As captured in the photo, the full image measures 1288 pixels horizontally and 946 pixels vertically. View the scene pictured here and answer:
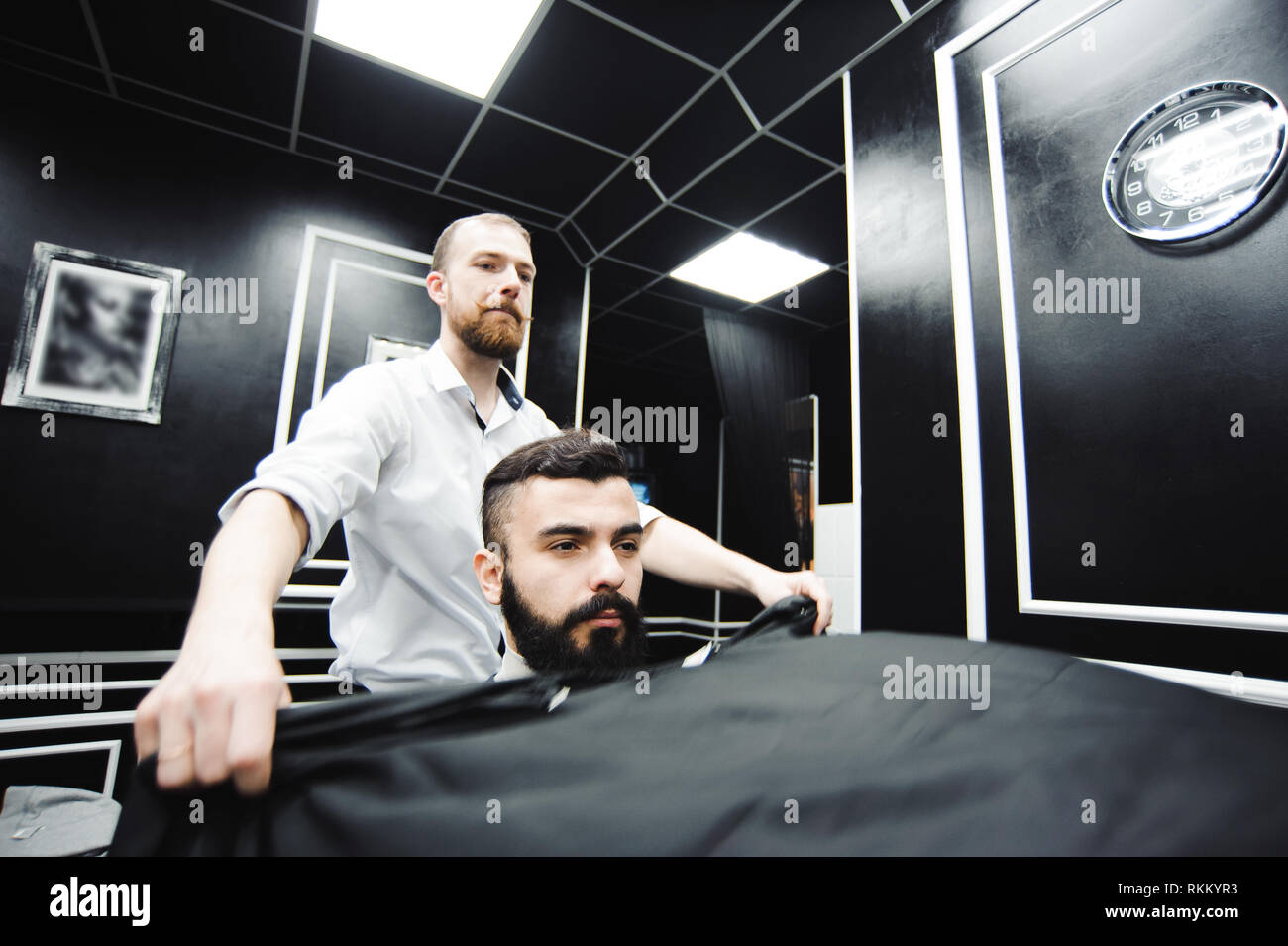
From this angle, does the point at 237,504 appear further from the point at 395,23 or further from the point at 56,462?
the point at 56,462

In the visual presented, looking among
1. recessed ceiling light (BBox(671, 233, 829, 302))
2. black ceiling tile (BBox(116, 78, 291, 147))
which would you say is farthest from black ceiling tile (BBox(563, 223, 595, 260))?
black ceiling tile (BBox(116, 78, 291, 147))

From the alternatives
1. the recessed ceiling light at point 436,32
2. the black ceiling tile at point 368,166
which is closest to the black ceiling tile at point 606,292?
the black ceiling tile at point 368,166

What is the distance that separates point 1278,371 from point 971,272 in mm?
906

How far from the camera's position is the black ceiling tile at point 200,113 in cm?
322

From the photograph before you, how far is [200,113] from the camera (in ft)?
11.0

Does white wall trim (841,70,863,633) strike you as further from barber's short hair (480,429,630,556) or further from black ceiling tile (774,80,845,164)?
barber's short hair (480,429,630,556)

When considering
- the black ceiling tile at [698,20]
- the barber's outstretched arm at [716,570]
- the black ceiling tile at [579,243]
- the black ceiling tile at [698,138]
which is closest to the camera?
the barber's outstretched arm at [716,570]

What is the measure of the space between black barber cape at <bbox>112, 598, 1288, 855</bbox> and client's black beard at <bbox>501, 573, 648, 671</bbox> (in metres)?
0.39

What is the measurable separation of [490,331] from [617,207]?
280cm

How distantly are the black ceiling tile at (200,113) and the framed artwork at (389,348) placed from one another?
122 cm

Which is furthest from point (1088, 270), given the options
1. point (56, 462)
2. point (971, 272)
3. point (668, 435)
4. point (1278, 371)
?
point (668, 435)

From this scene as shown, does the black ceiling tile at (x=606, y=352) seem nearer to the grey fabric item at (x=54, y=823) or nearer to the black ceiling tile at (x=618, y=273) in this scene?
the black ceiling tile at (x=618, y=273)

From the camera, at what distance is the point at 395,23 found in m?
2.81

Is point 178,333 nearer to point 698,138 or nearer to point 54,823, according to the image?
point 54,823
